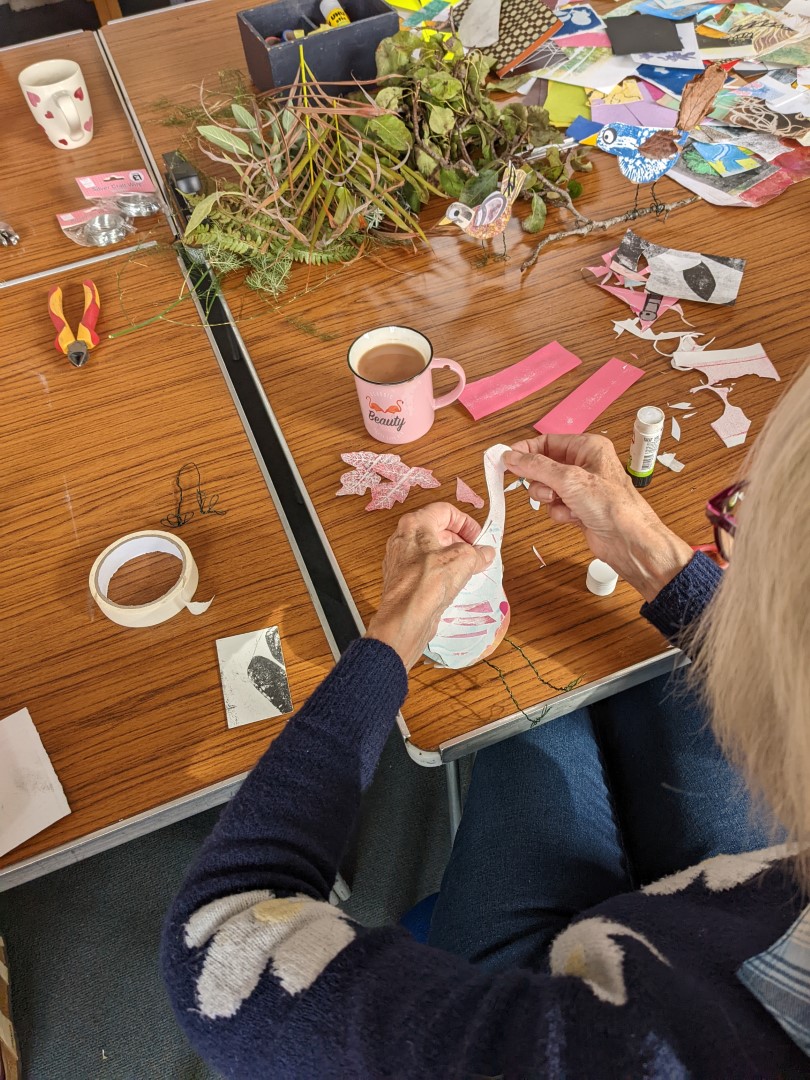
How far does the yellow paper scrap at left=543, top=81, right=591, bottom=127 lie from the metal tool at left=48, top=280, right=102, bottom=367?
2.79 feet

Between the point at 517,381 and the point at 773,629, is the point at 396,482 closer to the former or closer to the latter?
the point at 517,381

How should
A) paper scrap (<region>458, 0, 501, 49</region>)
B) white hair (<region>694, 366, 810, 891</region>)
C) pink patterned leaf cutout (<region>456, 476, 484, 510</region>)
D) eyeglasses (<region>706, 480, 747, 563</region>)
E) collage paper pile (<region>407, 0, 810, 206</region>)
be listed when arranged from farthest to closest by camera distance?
paper scrap (<region>458, 0, 501, 49</region>) < collage paper pile (<region>407, 0, 810, 206</region>) < pink patterned leaf cutout (<region>456, 476, 484, 510</region>) < eyeglasses (<region>706, 480, 747, 563</region>) < white hair (<region>694, 366, 810, 891</region>)

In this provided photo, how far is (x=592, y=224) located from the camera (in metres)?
1.20

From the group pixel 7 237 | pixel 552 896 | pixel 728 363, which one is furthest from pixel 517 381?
pixel 7 237

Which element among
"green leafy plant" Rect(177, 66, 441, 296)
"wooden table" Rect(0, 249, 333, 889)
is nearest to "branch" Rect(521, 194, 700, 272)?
"green leafy plant" Rect(177, 66, 441, 296)

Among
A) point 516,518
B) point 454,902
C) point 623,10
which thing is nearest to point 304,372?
point 516,518

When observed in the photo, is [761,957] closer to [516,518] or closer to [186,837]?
[516,518]

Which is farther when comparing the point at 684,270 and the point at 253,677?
the point at 684,270

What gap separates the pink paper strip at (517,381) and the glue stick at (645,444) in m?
0.17

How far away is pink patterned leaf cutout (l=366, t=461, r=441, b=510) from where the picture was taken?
3.05 feet

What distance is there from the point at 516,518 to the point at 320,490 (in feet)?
0.81

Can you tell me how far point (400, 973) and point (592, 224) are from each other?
1078 mm

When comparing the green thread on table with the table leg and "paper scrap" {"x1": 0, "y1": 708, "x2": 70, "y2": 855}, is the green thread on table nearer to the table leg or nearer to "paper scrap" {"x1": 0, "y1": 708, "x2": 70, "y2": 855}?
the table leg

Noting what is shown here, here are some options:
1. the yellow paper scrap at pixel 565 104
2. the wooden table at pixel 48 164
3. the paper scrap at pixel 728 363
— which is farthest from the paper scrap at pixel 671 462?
the wooden table at pixel 48 164
